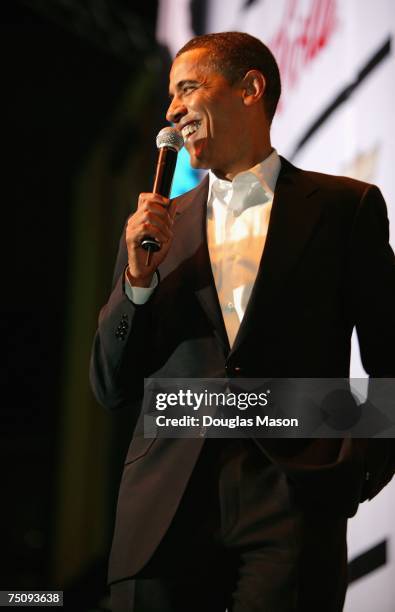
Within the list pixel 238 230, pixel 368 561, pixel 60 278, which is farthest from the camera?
pixel 60 278

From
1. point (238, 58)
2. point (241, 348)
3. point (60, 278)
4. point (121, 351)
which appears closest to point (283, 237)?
point (241, 348)

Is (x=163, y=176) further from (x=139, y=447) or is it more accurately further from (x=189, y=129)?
(x=139, y=447)

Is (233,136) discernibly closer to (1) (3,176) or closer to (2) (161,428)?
(2) (161,428)

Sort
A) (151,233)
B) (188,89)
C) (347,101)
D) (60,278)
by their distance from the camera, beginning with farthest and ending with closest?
(60,278) → (347,101) → (188,89) → (151,233)

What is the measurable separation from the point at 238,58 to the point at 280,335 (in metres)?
0.71

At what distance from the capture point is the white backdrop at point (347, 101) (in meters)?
2.06

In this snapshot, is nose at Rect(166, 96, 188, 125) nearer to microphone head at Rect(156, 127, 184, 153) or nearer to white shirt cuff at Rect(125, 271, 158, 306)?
microphone head at Rect(156, 127, 184, 153)

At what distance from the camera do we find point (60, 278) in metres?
5.82

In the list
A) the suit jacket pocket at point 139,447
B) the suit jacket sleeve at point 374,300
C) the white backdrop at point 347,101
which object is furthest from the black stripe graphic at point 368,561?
the suit jacket pocket at point 139,447

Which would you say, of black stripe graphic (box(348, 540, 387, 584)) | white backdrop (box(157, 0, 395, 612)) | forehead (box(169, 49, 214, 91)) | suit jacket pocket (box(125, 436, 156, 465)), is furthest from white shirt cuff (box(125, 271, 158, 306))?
black stripe graphic (box(348, 540, 387, 584))

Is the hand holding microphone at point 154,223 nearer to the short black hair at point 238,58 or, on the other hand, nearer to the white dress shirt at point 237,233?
the white dress shirt at point 237,233

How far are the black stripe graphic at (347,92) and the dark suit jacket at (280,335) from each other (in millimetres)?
656

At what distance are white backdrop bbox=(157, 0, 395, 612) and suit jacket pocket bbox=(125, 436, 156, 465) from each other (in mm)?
789

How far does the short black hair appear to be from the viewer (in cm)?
177
